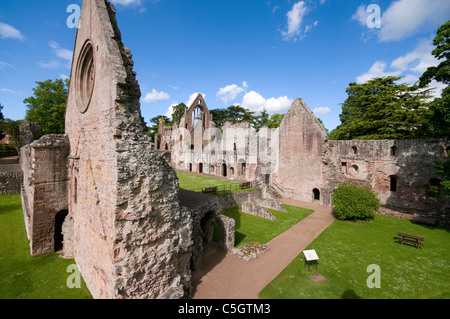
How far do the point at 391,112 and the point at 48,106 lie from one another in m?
41.0

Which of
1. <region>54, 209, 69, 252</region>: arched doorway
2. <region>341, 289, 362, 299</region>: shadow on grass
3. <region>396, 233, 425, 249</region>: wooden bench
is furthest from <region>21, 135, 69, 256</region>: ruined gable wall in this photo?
<region>396, 233, 425, 249</region>: wooden bench

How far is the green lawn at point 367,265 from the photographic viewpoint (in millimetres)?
7137

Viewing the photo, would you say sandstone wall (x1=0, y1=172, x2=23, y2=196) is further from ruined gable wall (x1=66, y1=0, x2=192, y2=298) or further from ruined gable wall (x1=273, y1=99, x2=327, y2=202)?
ruined gable wall (x1=273, y1=99, x2=327, y2=202)

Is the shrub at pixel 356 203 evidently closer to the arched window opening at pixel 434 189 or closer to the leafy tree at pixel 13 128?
the arched window opening at pixel 434 189

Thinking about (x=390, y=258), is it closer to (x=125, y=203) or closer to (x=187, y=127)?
(x=125, y=203)

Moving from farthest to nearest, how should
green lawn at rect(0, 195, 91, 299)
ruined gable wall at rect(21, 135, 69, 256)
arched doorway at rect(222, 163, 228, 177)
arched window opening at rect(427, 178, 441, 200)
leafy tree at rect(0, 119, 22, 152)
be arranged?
1. leafy tree at rect(0, 119, 22, 152)
2. arched doorway at rect(222, 163, 228, 177)
3. arched window opening at rect(427, 178, 441, 200)
4. ruined gable wall at rect(21, 135, 69, 256)
5. green lawn at rect(0, 195, 91, 299)

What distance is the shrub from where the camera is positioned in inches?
545

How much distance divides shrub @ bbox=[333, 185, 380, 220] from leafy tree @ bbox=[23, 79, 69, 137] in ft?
106

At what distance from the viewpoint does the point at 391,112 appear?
22062 millimetres

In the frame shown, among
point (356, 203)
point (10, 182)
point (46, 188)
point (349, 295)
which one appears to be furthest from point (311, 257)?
point (10, 182)

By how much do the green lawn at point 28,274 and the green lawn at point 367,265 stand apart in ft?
22.0

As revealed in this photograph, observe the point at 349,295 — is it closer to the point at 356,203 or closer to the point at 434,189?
the point at 356,203

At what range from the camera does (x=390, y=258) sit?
31.3 feet
